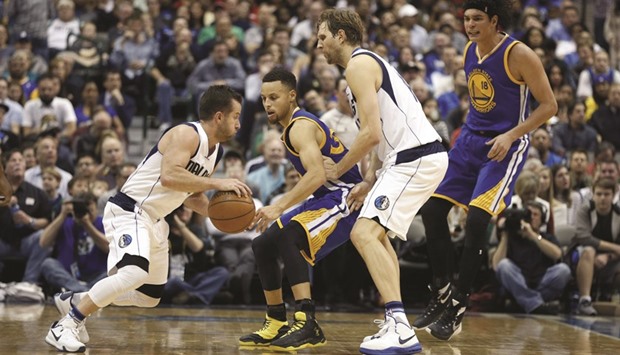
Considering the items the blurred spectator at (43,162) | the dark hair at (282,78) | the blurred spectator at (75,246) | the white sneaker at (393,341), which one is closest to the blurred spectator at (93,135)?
the blurred spectator at (43,162)

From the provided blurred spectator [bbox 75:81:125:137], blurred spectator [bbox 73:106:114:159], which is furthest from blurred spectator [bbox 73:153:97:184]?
blurred spectator [bbox 75:81:125:137]

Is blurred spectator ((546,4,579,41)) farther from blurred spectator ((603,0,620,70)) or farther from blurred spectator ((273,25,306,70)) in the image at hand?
blurred spectator ((273,25,306,70))

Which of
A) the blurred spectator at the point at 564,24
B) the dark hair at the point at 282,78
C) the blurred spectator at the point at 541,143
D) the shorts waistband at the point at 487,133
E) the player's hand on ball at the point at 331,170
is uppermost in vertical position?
the blurred spectator at the point at 564,24

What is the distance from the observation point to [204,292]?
10.2 meters

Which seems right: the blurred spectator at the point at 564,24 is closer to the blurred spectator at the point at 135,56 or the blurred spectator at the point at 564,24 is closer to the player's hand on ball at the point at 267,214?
the blurred spectator at the point at 135,56

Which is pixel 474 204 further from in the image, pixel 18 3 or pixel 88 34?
pixel 18 3

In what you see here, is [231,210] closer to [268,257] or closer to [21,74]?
[268,257]

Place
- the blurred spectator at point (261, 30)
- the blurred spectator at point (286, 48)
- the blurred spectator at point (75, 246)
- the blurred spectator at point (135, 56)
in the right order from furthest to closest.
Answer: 1. the blurred spectator at point (261, 30)
2. the blurred spectator at point (286, 48)
3. the blurred spectator at point (135, 56)
4. the blurred spectator at point (75, 246)

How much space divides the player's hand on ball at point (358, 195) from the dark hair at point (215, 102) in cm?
98

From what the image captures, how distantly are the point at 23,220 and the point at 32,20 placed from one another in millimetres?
5554

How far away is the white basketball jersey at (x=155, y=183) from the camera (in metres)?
6.36

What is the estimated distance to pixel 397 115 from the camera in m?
6.17

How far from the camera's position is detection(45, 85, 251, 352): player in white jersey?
6051 millimetres

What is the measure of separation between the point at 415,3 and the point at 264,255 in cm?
1336
